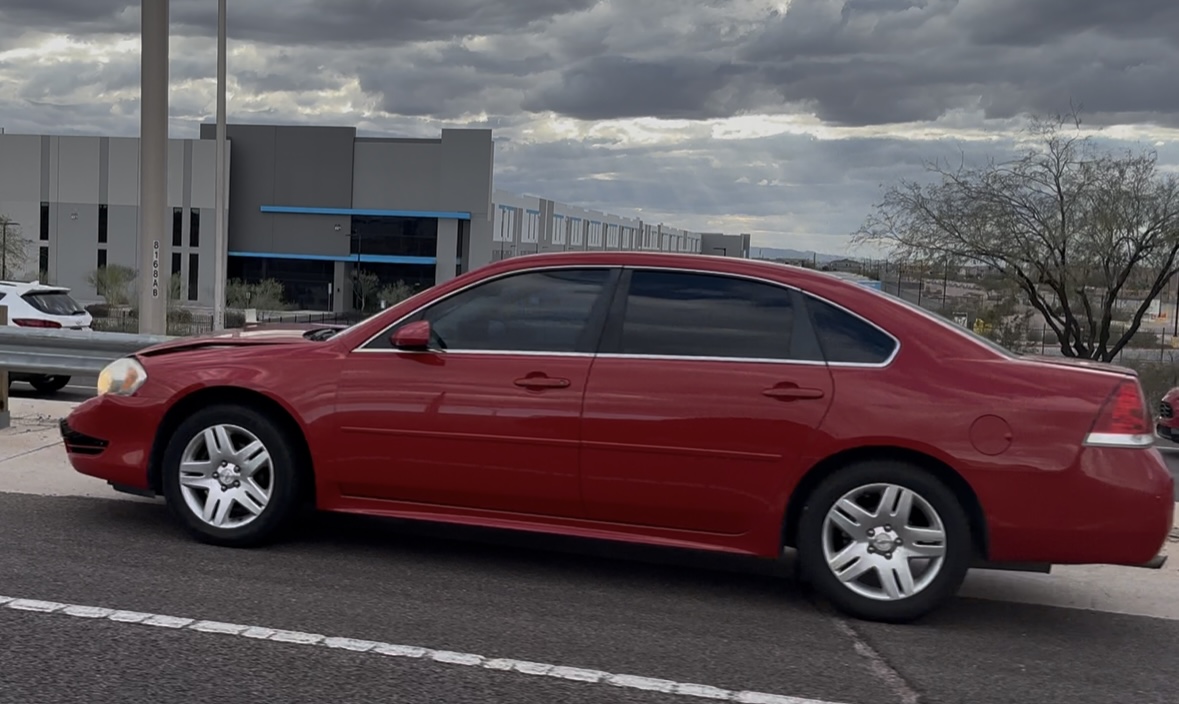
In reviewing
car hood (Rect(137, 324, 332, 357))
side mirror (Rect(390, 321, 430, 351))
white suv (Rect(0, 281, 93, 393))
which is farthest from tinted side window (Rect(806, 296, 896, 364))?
white suv (Rect(0, 281, 93, 393))

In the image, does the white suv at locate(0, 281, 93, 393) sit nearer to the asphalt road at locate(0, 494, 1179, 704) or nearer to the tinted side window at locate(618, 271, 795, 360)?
the asphalt road at locate(0, 494, 1179, 704)

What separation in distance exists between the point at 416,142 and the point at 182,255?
16.1 metres

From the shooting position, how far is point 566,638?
4.62 m

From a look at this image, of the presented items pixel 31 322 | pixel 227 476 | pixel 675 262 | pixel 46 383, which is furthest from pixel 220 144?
pixel 675 262

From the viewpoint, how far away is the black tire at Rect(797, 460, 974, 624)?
491 centimetres

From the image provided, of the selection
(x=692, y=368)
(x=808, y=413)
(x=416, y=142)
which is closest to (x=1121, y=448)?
(x=808, y=413)

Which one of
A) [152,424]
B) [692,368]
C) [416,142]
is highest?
[416,142]

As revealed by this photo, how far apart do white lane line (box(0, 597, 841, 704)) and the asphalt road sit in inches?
1.4

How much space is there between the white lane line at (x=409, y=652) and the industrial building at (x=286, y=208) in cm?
6032

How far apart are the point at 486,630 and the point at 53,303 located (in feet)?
46.7

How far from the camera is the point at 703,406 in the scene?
16.8 ft

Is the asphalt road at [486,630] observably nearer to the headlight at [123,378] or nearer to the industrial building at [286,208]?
the headlight at [123,378]

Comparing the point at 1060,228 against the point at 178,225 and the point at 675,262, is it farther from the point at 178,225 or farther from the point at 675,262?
the point at 178,225

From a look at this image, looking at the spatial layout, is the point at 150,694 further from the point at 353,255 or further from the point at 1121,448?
the point at 353,255
